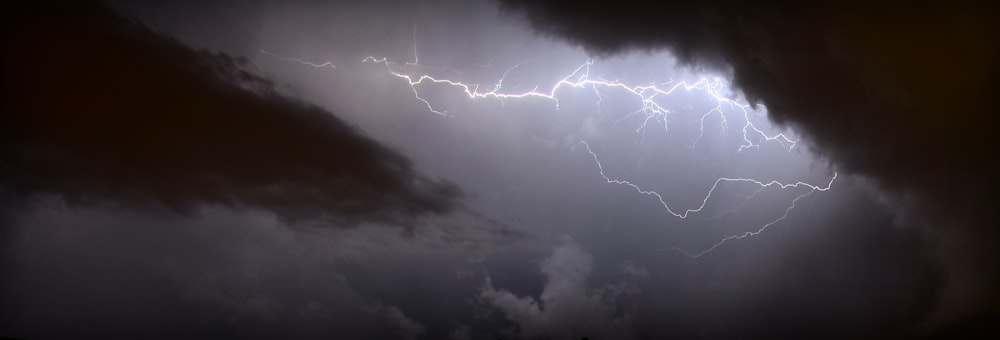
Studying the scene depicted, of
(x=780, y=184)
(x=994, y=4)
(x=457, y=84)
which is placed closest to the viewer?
(x=994, y=4)

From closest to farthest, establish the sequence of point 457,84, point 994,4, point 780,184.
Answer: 1. point 994,4
2. point 457,84
3. point 780,184

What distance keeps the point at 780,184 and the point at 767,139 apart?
878 mm

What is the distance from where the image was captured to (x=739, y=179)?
386 inches

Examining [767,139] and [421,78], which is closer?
[421,78]

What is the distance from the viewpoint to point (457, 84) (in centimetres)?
902

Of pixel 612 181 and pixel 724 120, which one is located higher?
pixel 724 120

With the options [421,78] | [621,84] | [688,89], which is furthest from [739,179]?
[421,78]

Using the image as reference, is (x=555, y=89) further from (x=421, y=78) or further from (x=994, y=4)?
(x=994, y=4)

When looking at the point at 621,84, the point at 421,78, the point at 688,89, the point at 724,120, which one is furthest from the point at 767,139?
the point at 421,78

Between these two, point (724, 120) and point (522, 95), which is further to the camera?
point (724, 120)

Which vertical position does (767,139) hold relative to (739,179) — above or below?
above

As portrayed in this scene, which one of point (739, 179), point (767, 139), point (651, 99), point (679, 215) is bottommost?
point (679, 215)

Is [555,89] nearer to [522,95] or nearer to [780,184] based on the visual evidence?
[522,95]

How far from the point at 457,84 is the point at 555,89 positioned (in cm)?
178
